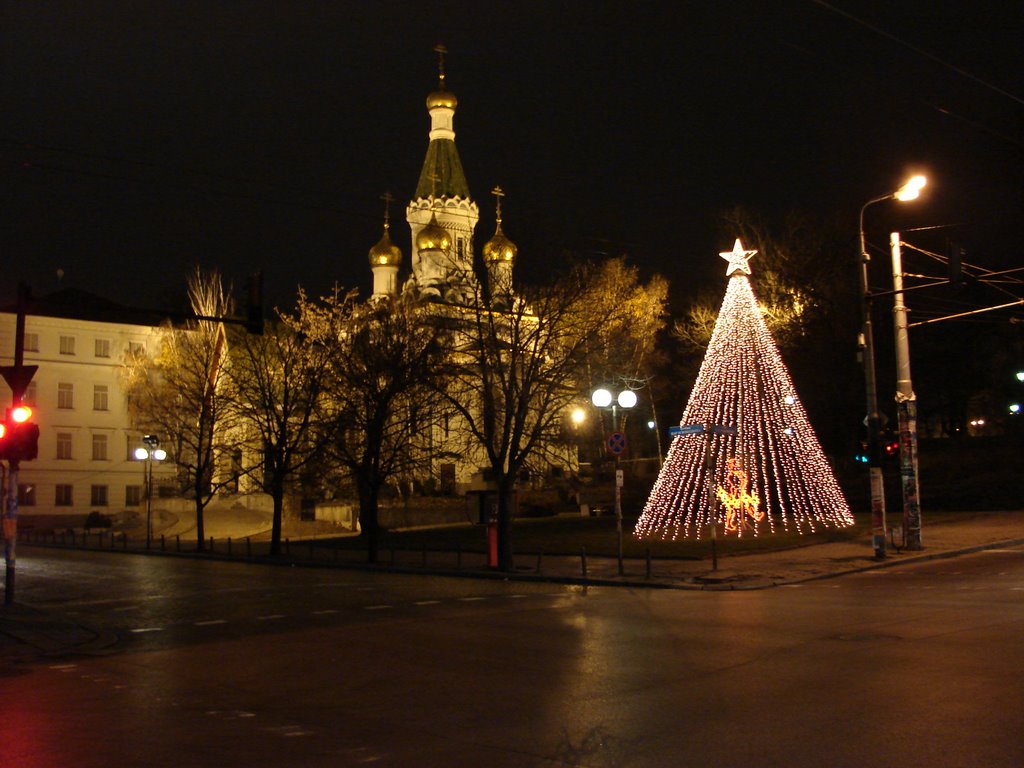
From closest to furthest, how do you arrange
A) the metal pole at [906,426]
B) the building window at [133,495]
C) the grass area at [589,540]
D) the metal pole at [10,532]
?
the metal pole at [10,532] → the metal pole at [906,426] → the grass area at [589,540] → the building window at [133,495]

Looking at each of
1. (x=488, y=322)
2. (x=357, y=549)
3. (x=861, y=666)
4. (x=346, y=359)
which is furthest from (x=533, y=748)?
(x=357, y=549)

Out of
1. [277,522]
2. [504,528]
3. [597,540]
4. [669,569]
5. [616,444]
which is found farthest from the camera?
[277,522]

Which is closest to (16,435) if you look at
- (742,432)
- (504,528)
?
(504,528)

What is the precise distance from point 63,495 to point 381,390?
1867 inches

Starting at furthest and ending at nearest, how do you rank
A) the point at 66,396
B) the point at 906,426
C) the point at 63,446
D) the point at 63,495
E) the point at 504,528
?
1. the point at 66,396
2. the point at 63,446
3. the point at 63,495
4. the point at 504,528
5. the point at 906,426

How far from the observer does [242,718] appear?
32.1 ft

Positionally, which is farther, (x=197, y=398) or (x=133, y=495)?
(x=133, y=495)

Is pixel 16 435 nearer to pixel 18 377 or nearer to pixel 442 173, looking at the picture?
pixel 18 377

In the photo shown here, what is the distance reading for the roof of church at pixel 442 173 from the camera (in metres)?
73.7

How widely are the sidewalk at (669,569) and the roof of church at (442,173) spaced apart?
139ft

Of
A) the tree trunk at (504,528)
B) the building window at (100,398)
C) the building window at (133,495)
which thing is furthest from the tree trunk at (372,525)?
the building window at (100,398)

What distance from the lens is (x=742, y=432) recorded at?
3684cm

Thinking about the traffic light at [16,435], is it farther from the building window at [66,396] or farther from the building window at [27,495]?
the building window at [66,396]

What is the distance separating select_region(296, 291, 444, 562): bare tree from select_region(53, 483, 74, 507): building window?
41.0 meters
